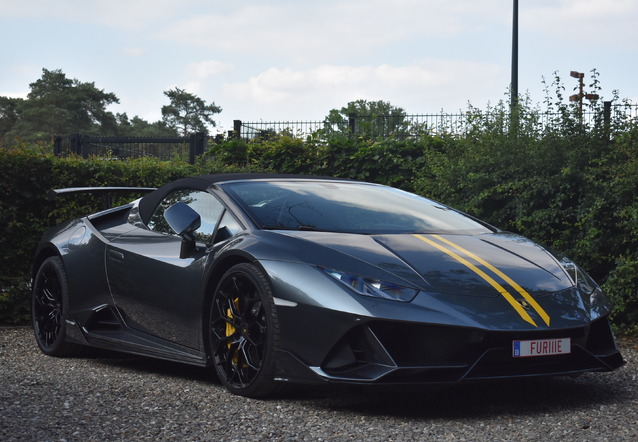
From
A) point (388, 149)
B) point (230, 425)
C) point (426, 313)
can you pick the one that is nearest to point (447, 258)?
point (426, 313)

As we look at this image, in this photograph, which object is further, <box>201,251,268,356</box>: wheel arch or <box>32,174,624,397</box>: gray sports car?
<box>201,251,268,356</box>: wheel arch

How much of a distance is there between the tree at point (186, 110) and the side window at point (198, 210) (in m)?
82.1

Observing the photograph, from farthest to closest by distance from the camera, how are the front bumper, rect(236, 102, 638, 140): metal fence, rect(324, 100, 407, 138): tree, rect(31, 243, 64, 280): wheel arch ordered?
rect(324, 100, 407, 138): tree < rect(236, 102, 638, 140): metal fence < rect(31, 243, 64, 280): wheel arch < the front bumper

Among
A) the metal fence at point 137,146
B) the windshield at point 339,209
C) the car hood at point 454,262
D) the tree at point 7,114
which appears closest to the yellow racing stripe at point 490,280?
the car hood at point 454,262

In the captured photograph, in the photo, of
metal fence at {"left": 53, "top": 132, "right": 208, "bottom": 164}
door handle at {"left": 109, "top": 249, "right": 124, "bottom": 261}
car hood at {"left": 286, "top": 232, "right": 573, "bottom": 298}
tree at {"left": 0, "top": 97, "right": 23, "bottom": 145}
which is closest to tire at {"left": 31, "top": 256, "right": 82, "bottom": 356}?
door handle at {"left": 109, "top": 249, "right": 124, "bottom": 261}

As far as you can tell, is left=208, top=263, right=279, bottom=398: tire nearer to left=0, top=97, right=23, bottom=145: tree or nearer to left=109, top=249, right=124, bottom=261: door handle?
left=109, top=249, right=124, bottom=261: door handle

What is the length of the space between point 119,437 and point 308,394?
3.96ft

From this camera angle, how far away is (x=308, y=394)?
4852mm

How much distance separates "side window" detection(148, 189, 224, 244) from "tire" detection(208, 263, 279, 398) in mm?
521

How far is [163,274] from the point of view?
5418 mm

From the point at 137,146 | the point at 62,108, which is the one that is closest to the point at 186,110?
the point at 62,108

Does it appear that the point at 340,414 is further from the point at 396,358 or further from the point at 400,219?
the point at 400,219

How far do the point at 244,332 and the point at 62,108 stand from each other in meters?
70.3

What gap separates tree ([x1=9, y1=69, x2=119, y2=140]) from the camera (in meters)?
68.5
